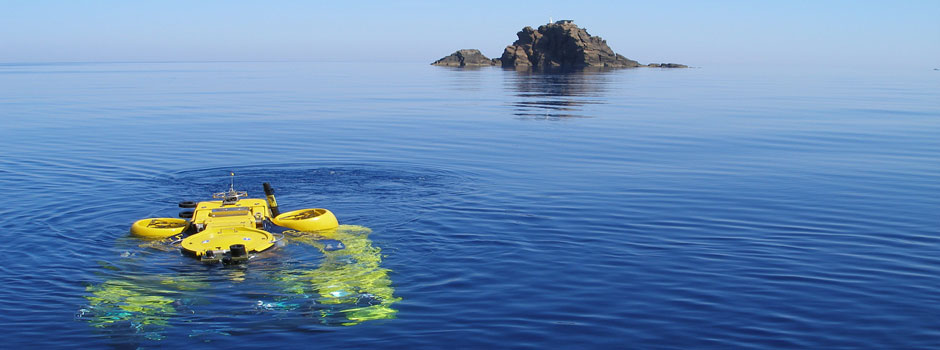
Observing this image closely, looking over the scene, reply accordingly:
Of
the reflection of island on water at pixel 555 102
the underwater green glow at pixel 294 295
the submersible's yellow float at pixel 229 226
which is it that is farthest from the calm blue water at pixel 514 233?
the reflection of island on water at pixel 555 102

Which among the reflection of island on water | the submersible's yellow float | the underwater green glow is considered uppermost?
the reflection of island on water

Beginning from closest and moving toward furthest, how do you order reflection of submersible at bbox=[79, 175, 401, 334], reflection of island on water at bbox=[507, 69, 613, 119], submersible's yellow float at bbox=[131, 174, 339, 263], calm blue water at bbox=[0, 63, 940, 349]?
calm blue water at bbox=[0, 63, 940, 349] → reflection of submersible at bbox=[79, 175, 401, 334] → submersible's yellow float at bbox=[131, 174, 339, 263] → reflection of island on water at bbox=[507, 69, 613, 119]

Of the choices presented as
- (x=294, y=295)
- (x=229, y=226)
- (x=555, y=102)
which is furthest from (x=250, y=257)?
(x=555, y=102)

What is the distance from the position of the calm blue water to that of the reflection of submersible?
165mm

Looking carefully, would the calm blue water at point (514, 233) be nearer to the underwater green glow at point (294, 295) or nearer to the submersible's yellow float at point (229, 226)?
the underwater green glow at point (294, 295)

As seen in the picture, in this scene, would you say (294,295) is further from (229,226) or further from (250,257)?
(229,226)

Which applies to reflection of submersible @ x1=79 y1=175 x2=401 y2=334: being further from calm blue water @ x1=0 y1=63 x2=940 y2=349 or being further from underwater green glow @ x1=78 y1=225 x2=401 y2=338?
calm blue water @ x1=0 y1=63 x2=940 y2=349

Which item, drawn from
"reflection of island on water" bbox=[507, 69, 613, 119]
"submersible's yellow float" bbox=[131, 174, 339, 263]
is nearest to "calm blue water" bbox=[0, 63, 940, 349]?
"submersible's yellow float" bbox=[131, 174, 339, 263]

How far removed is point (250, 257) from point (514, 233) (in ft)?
24.5

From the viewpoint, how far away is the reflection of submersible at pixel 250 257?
1602 cm

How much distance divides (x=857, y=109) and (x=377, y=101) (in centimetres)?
4292

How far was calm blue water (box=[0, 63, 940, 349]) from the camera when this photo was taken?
15328 mm

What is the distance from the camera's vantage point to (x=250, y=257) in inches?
784

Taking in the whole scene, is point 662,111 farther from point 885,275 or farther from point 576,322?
point 576,322
